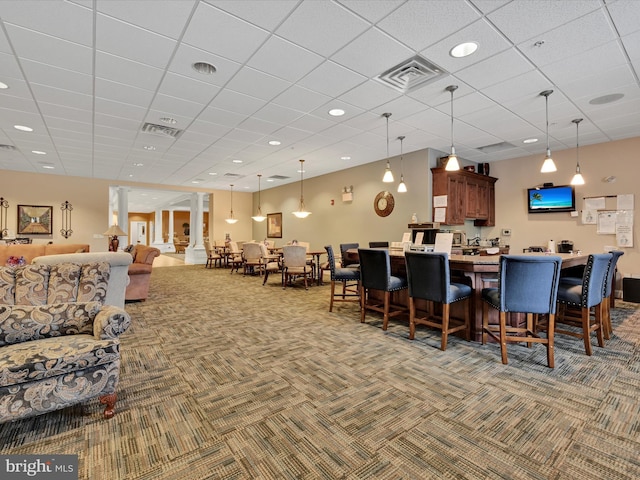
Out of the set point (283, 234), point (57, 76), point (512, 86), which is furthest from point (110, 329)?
point (283, 234)

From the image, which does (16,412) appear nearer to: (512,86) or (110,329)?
(110,329)

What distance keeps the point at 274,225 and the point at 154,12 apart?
9.08 meters

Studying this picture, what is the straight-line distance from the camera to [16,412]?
171 cm

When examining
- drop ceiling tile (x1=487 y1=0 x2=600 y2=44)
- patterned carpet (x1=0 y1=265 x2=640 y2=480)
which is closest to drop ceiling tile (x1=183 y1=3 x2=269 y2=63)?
A: drop ceiling tile (x1=487 y1=0 x2=600 y2=44)

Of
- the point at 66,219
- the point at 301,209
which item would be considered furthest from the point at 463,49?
the point at 66,219

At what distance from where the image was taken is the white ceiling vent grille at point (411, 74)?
3152 millimetres

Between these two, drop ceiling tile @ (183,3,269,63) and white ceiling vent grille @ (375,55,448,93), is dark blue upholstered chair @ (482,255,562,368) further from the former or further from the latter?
drop ceiling tile @ (183,3,269,63)

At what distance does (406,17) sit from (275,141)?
367cm

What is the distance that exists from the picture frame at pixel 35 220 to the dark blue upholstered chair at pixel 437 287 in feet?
34.5

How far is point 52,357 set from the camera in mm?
1781

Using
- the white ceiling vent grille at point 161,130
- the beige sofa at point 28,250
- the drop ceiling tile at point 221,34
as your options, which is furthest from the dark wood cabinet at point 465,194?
the beige sofa at point 28,250

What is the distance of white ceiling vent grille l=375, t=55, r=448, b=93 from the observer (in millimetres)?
3152

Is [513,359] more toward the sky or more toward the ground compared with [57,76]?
more toward the ground

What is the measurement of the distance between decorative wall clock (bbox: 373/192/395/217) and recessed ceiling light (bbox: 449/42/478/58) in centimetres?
401
